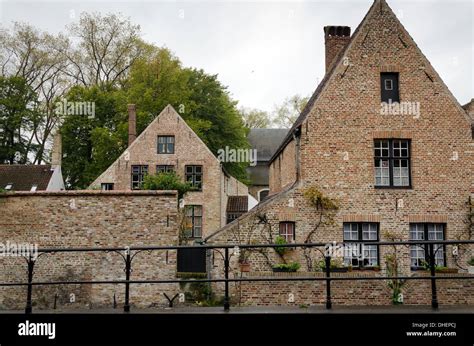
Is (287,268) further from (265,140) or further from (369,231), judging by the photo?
(265,140)

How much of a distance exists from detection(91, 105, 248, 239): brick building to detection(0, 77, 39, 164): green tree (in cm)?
1183

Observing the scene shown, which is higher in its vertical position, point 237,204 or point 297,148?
point 297,148

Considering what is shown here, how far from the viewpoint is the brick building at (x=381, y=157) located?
14.7 meters

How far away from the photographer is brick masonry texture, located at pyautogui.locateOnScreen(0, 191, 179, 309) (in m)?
12.8

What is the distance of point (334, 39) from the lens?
20.2 meters

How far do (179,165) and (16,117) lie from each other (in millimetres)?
14959

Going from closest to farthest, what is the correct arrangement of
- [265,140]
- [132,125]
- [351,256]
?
1. [351,256]
2. [132,125]
3. [265,140]

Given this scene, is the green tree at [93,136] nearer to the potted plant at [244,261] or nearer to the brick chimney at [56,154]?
the brick chimney at [56,154]

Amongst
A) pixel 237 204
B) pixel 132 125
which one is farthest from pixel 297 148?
pixel 132 125

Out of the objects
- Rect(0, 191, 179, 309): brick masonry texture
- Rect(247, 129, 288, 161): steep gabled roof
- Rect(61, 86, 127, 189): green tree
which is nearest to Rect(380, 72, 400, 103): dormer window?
Rect(0, 191, 179, 309): brick masonry texture

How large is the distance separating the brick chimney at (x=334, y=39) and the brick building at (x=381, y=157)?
4.55 metres
